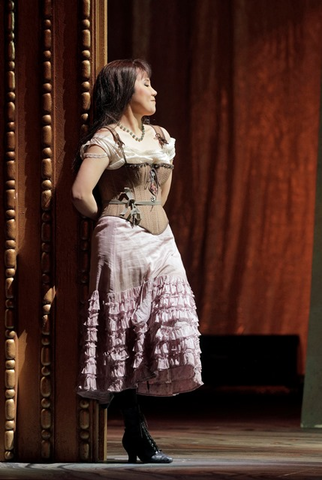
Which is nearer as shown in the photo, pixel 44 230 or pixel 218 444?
pixel 44 230

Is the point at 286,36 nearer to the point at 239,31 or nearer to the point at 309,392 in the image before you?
the point at 239,31

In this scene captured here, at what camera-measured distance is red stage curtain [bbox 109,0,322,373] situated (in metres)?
6.51

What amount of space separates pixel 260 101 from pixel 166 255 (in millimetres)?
3389

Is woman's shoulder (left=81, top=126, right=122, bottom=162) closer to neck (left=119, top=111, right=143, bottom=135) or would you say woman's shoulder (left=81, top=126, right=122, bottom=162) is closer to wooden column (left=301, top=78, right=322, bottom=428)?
neck (left=119, top=111, right=143, bottom=135)

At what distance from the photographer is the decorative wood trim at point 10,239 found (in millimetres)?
3445

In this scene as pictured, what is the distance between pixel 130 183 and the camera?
3.37 meters

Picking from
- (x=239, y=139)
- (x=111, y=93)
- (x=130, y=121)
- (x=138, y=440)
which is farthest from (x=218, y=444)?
(x=239, y=139)

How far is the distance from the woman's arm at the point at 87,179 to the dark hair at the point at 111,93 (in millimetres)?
103

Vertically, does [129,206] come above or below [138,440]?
above

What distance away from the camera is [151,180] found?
11.2 ft

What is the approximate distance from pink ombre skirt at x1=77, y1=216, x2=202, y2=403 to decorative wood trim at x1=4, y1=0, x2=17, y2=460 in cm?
27

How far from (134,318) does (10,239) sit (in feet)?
1.71

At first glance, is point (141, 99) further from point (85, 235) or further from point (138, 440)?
point (138, 440)

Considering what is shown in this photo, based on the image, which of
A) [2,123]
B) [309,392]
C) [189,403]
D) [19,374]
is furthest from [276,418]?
[2,123]
